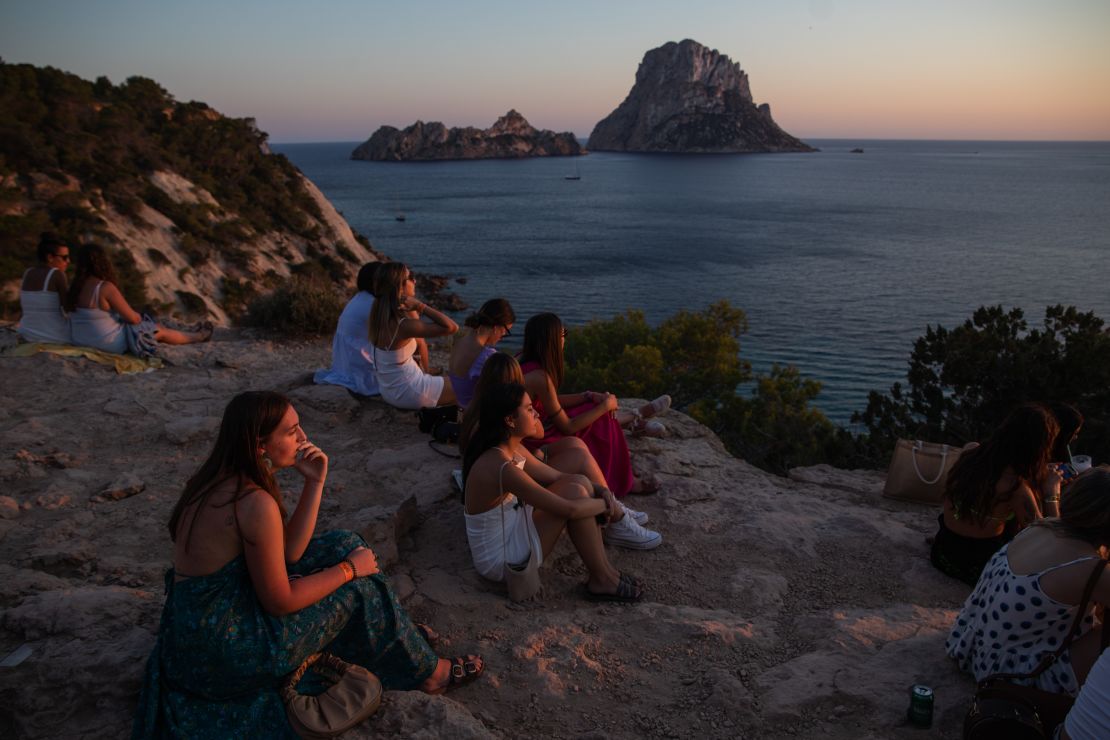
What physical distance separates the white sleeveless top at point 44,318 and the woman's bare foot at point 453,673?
308 inches

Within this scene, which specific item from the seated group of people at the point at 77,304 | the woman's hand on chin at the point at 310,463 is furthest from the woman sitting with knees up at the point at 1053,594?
the seated group of people at the point at 77,304

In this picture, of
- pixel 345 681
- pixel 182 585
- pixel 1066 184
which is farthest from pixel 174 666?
pixel 1066 184

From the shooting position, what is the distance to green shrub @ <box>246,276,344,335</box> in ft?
39.1

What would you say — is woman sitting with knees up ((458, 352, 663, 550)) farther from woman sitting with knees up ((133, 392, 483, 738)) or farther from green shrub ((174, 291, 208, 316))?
green shrub ((174, 291, 208, 316))

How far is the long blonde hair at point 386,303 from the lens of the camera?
7191 millimetres

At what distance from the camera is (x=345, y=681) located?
3293 mm

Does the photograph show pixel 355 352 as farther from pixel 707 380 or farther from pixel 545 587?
pixel 707 380

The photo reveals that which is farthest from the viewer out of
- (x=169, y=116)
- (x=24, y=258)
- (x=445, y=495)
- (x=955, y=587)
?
(x=169, y=116)

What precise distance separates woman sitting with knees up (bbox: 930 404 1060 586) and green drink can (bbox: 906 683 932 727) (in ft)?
6.42

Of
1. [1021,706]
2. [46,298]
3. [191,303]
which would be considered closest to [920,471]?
[1021,706]

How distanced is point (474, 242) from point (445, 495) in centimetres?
5856

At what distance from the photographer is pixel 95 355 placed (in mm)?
8992

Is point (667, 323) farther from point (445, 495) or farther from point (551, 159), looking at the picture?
point (551, 159)

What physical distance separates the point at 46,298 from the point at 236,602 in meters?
7.79
